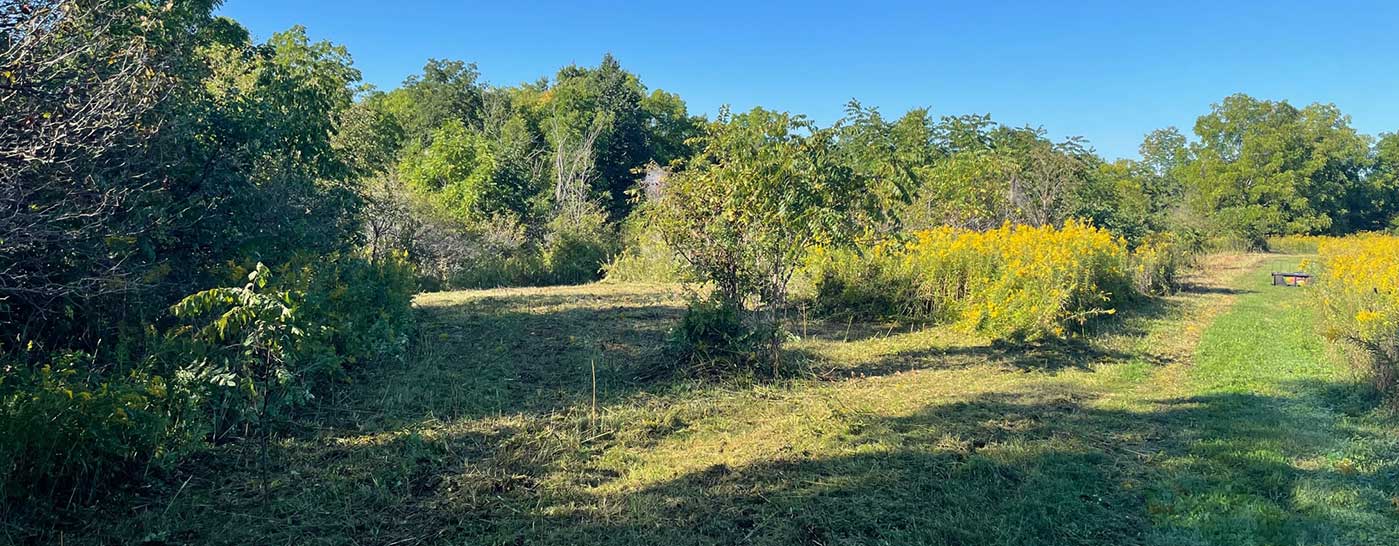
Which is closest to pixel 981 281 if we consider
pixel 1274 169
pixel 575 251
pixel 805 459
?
pixel 805 459

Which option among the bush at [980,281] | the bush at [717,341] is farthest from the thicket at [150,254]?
the bush at [980,281]

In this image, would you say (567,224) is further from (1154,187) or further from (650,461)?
(1154,187)

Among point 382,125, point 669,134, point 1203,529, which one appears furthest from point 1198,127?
point 1203,529

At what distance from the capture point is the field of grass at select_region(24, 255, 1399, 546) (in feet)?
11.7

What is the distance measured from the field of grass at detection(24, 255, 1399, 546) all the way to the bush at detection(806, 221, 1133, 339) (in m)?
0.77

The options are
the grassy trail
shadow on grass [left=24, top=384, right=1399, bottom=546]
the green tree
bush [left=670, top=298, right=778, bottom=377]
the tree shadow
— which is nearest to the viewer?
shadow on grass [left=24, top=384, right=1399, bottom=546]

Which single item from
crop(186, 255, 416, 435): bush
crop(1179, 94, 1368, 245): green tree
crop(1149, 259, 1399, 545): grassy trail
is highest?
crop(1179, 94, 1368, 245): green tree

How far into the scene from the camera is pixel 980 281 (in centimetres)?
949

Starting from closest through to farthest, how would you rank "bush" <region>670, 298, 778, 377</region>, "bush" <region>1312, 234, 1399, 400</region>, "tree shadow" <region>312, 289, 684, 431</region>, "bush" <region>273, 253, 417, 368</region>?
"tree shadow" <region>312, 289, 684, 431</region>
"bush" <region>273, 253, 417, 368</region>
"bush" <region>1312, 234, 1399, 400</region>
"bush" <region>670, 298, 778, 377</region>

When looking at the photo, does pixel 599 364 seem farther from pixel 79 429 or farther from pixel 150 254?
pixel 79 429

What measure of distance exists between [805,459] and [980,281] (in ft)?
19.1

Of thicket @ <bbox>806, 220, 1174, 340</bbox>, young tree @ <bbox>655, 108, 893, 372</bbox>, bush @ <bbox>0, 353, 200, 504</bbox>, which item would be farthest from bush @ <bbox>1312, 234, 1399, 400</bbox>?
bush @ <bbox>0, 353, 200, 504</bbox>

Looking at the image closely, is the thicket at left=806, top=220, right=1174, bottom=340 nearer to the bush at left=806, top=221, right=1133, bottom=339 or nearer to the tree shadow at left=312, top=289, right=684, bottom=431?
the bush at left=806, top=221, right=1133, bottom=339

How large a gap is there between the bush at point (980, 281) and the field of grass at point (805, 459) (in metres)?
0.77
